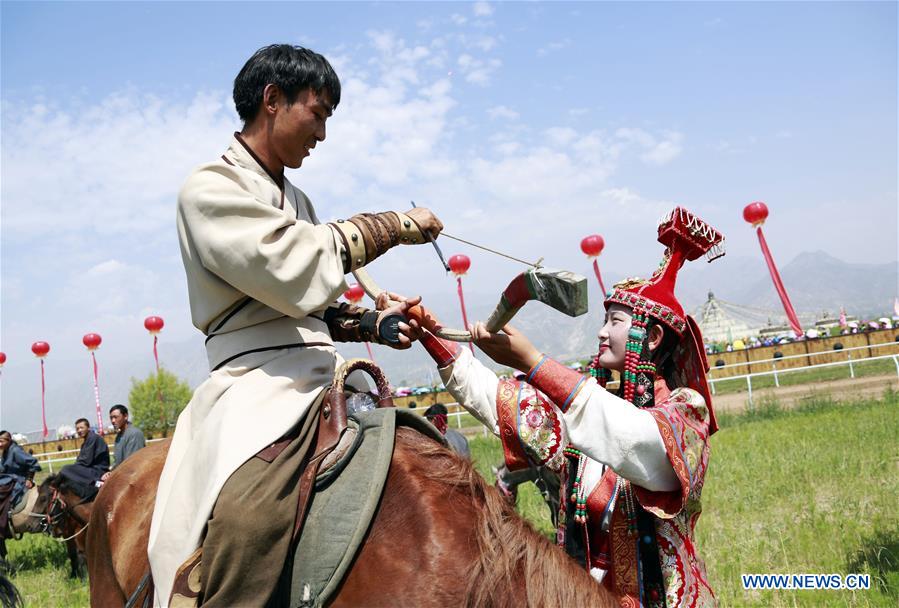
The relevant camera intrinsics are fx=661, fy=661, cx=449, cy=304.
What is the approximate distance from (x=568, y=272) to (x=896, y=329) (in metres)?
31.0

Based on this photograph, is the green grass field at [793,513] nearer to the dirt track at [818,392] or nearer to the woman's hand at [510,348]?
the woman's hand at [510,348]

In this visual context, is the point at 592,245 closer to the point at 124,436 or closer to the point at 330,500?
the point at 124,436

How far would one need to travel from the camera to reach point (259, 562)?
6.08ft

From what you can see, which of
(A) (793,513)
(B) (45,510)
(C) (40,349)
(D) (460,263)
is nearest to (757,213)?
(D) (460,263)

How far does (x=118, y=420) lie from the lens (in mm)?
10344

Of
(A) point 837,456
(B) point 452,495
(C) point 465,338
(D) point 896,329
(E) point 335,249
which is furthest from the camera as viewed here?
(D) point 896,329

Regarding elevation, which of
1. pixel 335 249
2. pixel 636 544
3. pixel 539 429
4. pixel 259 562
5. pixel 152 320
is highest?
pixel 152 320

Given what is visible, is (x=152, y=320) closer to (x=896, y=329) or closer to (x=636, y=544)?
(x=636, y=544)

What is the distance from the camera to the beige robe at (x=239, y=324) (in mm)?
2004

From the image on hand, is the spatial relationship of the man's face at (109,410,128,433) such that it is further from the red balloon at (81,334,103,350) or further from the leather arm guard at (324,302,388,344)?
the red balloon at (81,334,103,350)

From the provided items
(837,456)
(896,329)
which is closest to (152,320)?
(837,456)

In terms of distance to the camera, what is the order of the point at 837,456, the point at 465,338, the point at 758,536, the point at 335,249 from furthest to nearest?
the point at 837,456 < the point at 758,536 < the point at 465,338 < the point at 335,249

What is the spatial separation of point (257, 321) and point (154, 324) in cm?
2374

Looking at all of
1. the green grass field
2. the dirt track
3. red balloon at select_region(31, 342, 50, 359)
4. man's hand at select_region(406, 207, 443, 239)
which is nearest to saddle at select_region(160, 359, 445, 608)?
man's hand at select_region(406, 207, 443, 239)
